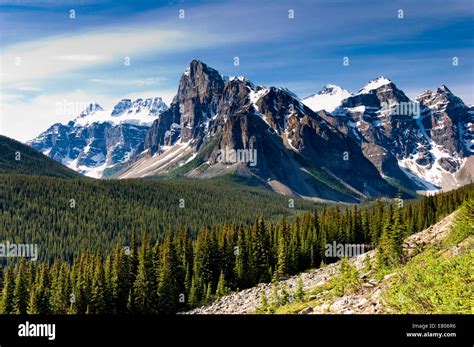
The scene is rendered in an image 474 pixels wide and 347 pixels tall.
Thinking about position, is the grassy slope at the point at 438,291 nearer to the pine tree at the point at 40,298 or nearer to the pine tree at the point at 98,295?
the pine tree at the point at 98,295

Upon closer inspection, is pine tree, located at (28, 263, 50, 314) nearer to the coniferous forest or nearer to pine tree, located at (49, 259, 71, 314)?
the coniferous forest

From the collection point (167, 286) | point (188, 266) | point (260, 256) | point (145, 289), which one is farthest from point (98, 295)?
point (260, 256)

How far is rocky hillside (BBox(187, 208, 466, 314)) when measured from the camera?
37.3 metres

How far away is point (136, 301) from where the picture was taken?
91062 millimetres

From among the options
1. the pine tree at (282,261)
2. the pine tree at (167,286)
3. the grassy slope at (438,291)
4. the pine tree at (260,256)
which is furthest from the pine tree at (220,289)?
the grassy slope at (438,291)

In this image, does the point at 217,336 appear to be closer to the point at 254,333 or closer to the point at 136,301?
the point at 254,333

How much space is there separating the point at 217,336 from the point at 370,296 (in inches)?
867

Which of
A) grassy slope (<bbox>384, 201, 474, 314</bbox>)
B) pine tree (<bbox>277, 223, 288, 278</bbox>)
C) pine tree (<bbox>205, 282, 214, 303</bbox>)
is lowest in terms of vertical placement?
pine tree (<bbox>205, 282, 214, 303</bbox>)

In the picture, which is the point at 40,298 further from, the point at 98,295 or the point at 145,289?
the point at 145,289

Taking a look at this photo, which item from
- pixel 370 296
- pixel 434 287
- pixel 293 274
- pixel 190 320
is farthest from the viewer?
pixel 293 274

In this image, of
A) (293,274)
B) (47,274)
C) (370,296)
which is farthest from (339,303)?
(47,274)

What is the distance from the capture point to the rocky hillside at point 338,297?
122ft

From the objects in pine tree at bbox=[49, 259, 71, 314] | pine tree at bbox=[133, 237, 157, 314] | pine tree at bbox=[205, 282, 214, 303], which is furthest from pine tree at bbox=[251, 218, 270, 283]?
pine tree at bbox=[49, 259, 71, 314]

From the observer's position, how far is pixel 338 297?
151 feet
